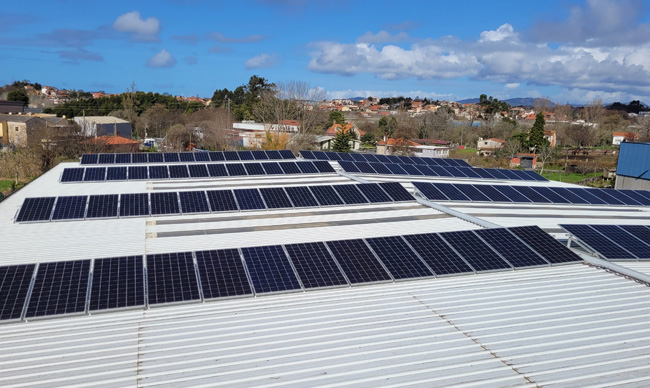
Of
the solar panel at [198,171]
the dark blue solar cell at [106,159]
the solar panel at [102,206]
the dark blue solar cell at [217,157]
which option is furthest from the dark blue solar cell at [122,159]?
the solar panel at [102,206]

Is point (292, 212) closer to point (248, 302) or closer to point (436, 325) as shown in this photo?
point (248, 302)

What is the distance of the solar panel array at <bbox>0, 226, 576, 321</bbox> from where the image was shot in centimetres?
931

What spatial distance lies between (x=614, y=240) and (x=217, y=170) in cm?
1949

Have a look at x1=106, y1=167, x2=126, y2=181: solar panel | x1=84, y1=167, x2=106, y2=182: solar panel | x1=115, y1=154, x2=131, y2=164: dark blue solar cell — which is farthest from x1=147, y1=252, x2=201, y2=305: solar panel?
x1=115, y1=154, x2=131, y2=164: dark blue solar cell

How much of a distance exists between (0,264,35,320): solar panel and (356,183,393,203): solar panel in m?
12.6

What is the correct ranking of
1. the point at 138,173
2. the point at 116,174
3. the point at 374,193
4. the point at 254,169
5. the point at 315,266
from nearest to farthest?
1. the point at 315,266
2. the point at 374,193
3. the point at 116,174
4. the point at 138,173
5. the point at 254,169

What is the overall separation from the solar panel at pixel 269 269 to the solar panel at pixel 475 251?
471 cm

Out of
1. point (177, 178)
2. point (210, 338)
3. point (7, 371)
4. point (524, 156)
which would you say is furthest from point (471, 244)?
point (524, 156)

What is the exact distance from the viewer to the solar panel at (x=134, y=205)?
652 inches

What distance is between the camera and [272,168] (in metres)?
27.7

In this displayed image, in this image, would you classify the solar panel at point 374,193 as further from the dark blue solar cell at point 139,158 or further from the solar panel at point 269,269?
the dark blue solar cell at point 139,158

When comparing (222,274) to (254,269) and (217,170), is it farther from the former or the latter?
(217,170)

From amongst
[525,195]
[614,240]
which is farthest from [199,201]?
[525,195]

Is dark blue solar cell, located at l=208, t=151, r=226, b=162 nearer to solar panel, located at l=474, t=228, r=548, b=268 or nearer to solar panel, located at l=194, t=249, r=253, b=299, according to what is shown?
solar panel, located at l=194, t=249, r=253, b=299
